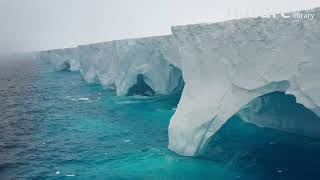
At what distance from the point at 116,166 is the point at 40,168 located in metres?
3.43

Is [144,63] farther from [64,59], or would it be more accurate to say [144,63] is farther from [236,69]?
[64,59]

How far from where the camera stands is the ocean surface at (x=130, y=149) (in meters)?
14.6

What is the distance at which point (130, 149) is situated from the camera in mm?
17953

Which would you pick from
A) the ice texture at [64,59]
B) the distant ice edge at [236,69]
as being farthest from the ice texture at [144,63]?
the ice texture at [64,59]

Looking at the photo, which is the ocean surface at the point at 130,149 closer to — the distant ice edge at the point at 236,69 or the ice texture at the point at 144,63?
the distant ice edge at the point at 236,69

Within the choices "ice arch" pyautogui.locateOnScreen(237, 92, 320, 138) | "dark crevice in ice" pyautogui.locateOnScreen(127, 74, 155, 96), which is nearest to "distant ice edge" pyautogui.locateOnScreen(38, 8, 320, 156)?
"ice arch" pyautogui.locateOnScreen(237, 92, 320, 138)

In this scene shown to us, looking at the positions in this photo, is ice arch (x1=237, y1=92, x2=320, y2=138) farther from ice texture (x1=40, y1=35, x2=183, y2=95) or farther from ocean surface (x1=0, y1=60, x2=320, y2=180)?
ice texture (x1=40, y1=35, x2=183, y2=95)

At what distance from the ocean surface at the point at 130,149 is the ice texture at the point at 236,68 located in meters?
1.64

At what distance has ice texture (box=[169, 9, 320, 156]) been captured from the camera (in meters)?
12.8

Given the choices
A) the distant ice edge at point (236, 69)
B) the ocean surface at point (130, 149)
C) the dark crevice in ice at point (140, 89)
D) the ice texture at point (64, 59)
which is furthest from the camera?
the ice texture at point (64, 59)

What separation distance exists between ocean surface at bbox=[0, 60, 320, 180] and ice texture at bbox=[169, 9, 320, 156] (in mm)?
A: 1639

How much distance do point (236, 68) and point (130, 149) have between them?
6626 millimetres

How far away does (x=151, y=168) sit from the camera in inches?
590

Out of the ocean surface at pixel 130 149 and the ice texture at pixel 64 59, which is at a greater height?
the ocean surface at pixel 130 149
